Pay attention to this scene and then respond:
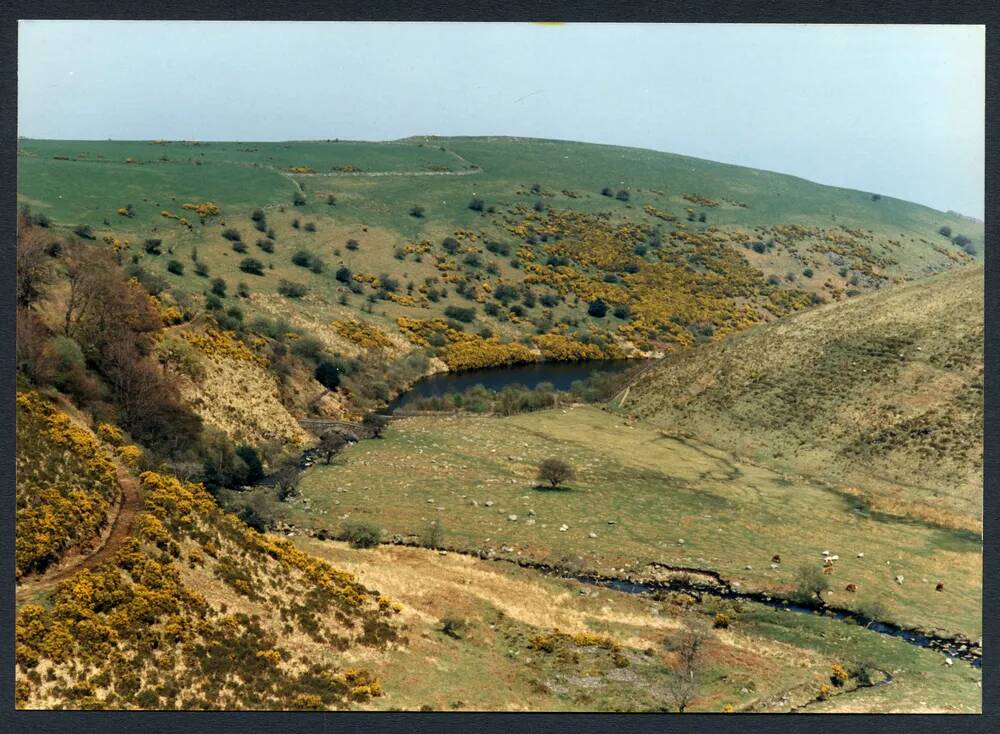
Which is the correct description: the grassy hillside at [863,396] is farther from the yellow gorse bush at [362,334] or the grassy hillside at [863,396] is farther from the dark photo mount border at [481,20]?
the yellow gorse bush at [362,334]

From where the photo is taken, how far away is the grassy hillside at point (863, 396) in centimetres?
4112

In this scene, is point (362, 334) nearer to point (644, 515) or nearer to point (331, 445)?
point (331, 445)

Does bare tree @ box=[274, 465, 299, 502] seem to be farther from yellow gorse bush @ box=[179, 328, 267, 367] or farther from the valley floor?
yellow gorse bush @ box=[179, 328, 267, 367]

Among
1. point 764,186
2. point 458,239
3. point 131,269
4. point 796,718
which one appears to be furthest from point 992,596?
point 764,186

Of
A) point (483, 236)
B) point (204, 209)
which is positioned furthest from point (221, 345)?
point (483, 236)

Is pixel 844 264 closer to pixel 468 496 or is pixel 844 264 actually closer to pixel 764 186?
pixel 764 186

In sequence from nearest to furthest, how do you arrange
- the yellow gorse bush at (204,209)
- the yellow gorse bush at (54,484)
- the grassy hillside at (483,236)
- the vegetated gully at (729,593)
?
the yellow gorse bush at (54,484)
the vegetated gully at (729,593)
the grassy hillside at (483,236)
the yellow gorse bush at (204,209)

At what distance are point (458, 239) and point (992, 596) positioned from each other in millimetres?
86426

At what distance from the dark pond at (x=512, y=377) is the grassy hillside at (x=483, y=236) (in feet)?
6.67

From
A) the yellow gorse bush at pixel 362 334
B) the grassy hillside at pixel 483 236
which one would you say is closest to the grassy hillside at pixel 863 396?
the yellow gorse bush at pixel 362 334

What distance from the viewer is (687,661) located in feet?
82.7

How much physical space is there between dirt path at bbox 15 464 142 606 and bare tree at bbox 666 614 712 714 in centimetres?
1478

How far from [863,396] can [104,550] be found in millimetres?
38375

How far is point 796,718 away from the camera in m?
21.0
